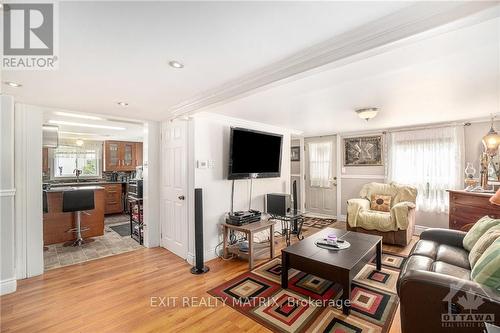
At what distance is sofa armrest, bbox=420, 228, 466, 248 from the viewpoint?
2523 mm

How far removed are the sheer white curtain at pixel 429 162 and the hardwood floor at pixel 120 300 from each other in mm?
3381

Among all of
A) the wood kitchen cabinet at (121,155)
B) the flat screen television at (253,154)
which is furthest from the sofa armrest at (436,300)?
the wood kitchen cabinet at (121,155)

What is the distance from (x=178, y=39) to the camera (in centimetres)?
137

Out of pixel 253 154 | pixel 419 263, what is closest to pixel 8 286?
pixel 253 154

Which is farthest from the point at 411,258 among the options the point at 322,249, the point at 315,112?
the point at 315,112

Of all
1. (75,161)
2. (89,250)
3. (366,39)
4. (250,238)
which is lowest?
(89,250)

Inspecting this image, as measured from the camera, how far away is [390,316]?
2.00m

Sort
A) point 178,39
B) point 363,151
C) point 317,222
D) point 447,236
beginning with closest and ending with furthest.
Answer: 1. point 178,39
2. point 447,236
3. point 363,151
4. point 317,222

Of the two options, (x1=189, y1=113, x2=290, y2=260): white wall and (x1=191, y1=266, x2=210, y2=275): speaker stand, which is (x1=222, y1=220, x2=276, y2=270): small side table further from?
(x1=191, y1=266, x2=210, y2=275): speaker stand

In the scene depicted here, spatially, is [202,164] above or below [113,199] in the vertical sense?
above

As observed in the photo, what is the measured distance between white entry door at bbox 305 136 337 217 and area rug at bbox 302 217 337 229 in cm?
34

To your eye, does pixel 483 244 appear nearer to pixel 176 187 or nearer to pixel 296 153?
pixel 176 187

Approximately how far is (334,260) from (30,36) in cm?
288

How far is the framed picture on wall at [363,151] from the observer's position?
5.00 meters
